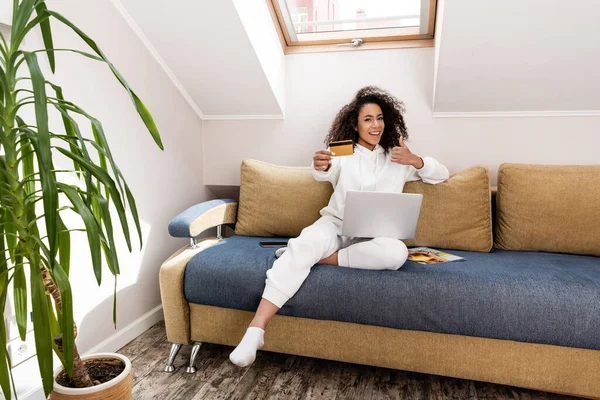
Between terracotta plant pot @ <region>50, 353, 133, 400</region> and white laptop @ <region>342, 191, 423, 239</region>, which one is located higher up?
white laptop @ <region>342, 191, 423, 239</region>

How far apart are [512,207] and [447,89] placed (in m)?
0.69

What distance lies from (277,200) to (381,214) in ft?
2.35

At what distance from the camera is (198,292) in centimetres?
174

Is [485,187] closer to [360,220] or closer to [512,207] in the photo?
[512,207]

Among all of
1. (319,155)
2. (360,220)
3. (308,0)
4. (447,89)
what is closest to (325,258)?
(360,220)

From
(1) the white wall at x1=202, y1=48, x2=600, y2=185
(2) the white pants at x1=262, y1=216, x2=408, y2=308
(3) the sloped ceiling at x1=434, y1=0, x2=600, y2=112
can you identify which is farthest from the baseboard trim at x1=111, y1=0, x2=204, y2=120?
(3) the sloped ceiling at x1=434, y1=0, x2=600, y2=112

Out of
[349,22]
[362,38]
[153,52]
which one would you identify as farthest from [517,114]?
[153,52]

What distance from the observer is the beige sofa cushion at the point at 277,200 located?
2.22m

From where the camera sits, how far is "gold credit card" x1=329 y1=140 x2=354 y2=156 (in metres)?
1.84

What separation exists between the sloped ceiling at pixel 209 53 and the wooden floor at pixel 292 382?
4.62ft

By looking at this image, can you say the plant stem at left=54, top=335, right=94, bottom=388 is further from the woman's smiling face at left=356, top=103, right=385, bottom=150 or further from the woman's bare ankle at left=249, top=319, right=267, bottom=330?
the woman's smiling face at left=356, top=103, right=385, bottom=150

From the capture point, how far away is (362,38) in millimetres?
2451

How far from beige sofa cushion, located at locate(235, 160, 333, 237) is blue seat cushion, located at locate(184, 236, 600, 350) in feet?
1.51

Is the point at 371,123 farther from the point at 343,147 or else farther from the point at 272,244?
the point at 272,244
